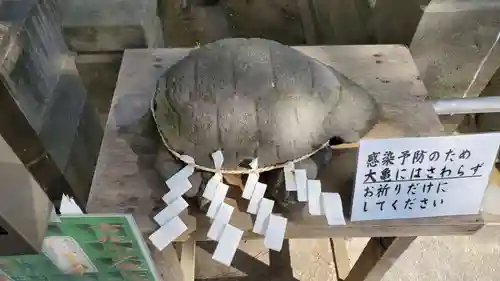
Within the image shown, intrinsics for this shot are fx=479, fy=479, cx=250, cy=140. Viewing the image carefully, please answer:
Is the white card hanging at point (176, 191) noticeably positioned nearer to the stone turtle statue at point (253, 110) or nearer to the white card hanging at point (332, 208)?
the stone turtle statue at point (253, 110)

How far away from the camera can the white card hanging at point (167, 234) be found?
0.76m

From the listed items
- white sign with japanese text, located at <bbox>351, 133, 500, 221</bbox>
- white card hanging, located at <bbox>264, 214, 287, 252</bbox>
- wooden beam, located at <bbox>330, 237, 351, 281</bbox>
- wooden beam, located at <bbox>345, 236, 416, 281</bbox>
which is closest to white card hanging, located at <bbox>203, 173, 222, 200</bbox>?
white card hanging, located at <bbox>264, 214, 287, 252</bbox>

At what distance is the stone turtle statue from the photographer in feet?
2.61

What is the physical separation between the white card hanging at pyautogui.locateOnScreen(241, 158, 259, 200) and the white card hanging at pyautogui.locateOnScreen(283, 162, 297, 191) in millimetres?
51

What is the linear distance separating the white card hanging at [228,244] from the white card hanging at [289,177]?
11cm

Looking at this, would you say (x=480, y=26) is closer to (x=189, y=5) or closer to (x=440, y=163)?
(x=440, y=163)

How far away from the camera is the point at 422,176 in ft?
2.46

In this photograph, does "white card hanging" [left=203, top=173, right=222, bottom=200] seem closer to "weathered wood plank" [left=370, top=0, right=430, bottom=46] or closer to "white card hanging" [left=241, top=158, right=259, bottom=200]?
"white card hanging" [left=241, top=158, right=259, bottom=200]

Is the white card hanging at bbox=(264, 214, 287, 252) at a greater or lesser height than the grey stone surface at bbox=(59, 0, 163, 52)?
lesser

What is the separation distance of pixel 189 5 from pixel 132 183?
1.31 meters

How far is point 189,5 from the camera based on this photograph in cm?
198

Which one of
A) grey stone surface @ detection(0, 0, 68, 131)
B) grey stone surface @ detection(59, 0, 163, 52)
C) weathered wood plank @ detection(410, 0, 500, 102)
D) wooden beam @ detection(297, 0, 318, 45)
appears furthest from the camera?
wooden beam @ detection(297, 0, 318, 45)

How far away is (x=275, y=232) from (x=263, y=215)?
34 millimetres

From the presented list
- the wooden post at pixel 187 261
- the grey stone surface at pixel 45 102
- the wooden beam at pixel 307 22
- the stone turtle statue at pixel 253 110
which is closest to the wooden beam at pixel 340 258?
the wooden post at pixel 187 261
